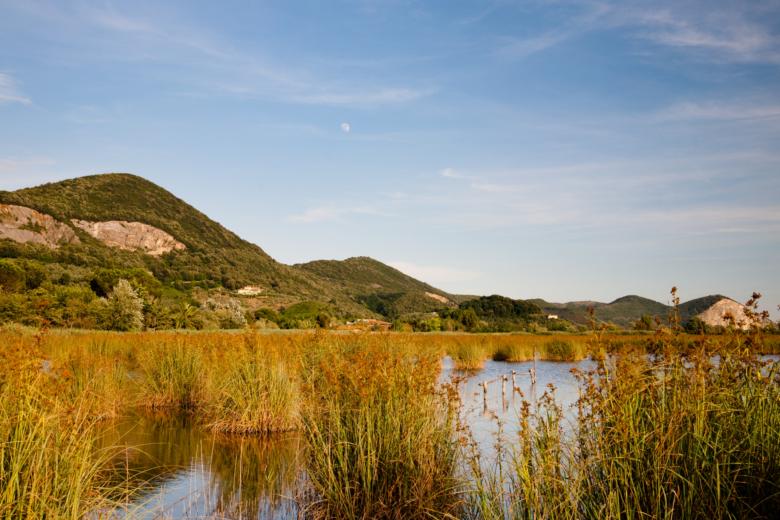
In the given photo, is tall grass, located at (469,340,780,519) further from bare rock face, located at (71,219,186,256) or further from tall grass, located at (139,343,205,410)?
bare rock face, located at (71,219,186,256)

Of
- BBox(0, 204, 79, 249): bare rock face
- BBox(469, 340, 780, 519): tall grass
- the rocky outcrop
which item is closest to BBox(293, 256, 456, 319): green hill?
→ the rocky outcrop

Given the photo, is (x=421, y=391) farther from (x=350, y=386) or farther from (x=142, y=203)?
(x=142, y=203)

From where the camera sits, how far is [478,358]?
24.8m

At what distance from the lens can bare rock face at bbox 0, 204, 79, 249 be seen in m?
65.6

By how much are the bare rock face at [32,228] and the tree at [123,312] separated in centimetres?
3826

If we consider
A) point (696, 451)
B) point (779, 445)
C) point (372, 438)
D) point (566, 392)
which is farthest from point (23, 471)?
point (566, 392)

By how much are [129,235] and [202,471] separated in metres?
76.2

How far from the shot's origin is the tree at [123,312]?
105 feet

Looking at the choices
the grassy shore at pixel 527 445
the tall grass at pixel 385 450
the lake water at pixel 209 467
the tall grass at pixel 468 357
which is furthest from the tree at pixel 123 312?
the tall grass at pixel 385 450

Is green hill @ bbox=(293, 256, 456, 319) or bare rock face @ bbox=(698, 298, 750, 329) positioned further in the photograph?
green hill @ bbox=(293, 256, 456, 319)

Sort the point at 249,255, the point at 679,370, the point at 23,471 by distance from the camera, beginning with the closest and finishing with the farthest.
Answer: the point at 23,471 < the point at 679,370 < the point at 249,255

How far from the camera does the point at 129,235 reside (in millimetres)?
77062

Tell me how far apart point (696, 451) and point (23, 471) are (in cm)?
517

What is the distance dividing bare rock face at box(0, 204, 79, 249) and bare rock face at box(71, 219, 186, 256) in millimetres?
3647
